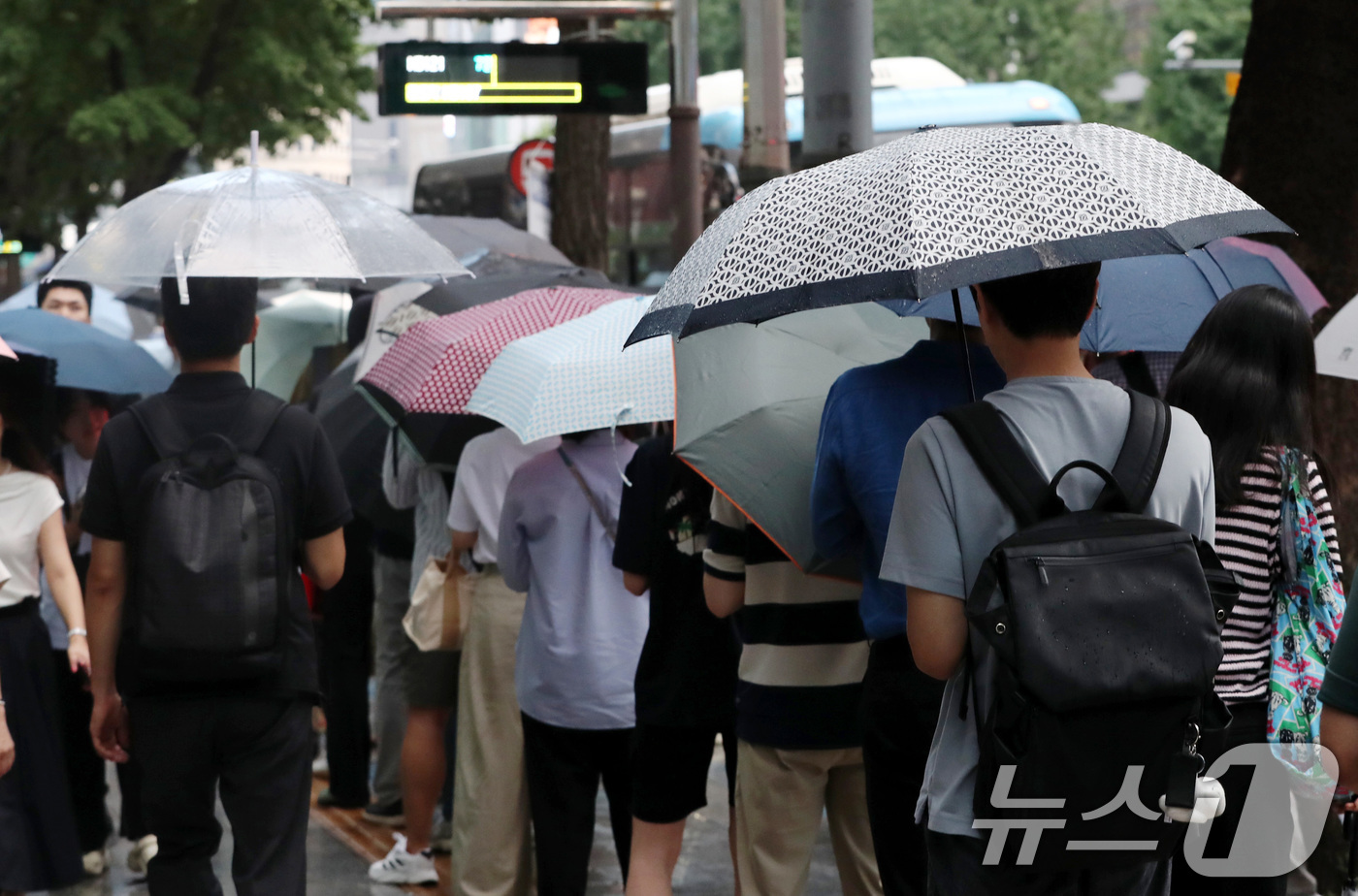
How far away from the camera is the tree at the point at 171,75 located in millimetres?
18938

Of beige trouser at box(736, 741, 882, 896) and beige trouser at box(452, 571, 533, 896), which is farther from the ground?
beige trouser at box(736, 741, 882, 896)

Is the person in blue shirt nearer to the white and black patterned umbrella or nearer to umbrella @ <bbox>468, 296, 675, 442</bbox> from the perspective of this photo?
the white and black patterned umbrella

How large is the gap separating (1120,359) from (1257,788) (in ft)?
6.65

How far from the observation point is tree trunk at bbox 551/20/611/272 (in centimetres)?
922

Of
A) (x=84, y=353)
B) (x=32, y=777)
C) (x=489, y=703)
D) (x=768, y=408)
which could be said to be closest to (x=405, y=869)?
(x=489, y=703)

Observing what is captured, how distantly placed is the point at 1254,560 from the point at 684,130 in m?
5.46

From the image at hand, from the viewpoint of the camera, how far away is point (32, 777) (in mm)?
5277

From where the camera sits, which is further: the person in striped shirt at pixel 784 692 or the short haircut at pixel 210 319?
the short haircut at pixel 210 319

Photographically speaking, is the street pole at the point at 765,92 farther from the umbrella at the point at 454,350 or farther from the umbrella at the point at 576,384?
the umbrella at the point at 576,384

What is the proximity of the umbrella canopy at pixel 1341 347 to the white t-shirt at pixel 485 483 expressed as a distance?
2604 millimetres

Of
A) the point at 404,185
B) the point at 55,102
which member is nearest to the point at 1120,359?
the point at 55,102

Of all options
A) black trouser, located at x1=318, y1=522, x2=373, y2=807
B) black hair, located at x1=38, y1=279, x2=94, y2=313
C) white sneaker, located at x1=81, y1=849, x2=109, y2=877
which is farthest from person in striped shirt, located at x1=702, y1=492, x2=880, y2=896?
black hair, located at x1=38, y1=279, x2=94, y2=313

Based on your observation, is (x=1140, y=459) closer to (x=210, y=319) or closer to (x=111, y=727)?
(x=210, y=319)

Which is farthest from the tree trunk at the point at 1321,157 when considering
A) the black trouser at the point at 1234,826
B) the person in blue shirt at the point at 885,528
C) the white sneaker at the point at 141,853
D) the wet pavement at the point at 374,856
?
the white sneaker at the point at 141,853
